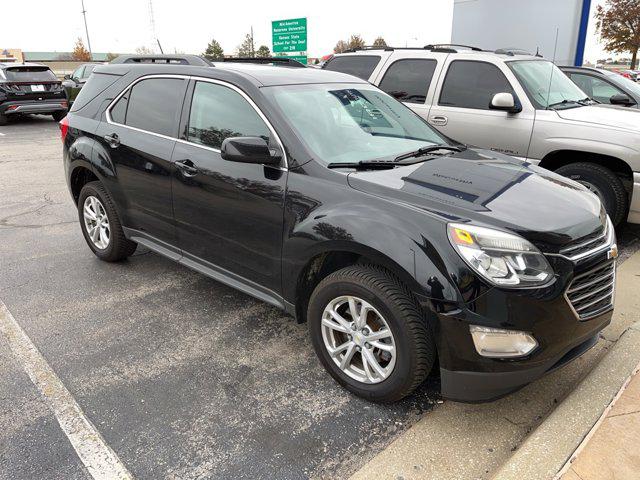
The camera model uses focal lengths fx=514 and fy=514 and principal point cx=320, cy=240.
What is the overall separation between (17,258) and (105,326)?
1986mm

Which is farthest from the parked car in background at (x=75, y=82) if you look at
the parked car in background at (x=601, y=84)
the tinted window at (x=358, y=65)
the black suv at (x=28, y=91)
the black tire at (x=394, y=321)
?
the black tire at (x=394, y=321)

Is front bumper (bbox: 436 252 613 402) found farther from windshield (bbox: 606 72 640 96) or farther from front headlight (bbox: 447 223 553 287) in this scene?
windshield (bbox: 606 72 640 96)

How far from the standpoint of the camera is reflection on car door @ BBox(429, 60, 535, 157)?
5.59 metres

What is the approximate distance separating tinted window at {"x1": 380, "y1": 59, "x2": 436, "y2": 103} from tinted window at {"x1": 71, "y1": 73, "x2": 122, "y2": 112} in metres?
3.32

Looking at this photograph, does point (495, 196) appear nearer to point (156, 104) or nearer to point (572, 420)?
point (572, 420)

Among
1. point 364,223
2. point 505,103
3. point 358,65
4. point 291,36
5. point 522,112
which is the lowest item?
point 364,223

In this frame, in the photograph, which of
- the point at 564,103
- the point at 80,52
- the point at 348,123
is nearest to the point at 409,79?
the point at 564,103

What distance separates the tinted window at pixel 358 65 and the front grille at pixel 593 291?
476 cm

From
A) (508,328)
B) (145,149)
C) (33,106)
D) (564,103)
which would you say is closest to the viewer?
(508,328)

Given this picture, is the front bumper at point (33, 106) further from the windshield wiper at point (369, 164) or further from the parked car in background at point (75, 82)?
the windshield wiper at point (369, 164)

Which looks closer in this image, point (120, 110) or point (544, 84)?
point (120, 110)

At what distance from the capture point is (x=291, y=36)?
24938mm

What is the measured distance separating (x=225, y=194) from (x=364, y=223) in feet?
3.67

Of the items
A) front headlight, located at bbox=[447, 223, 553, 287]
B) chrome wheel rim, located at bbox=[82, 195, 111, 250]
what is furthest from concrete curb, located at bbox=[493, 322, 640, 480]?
chrome wheel rim, located at bbox=[82, 195, 111, 250]
